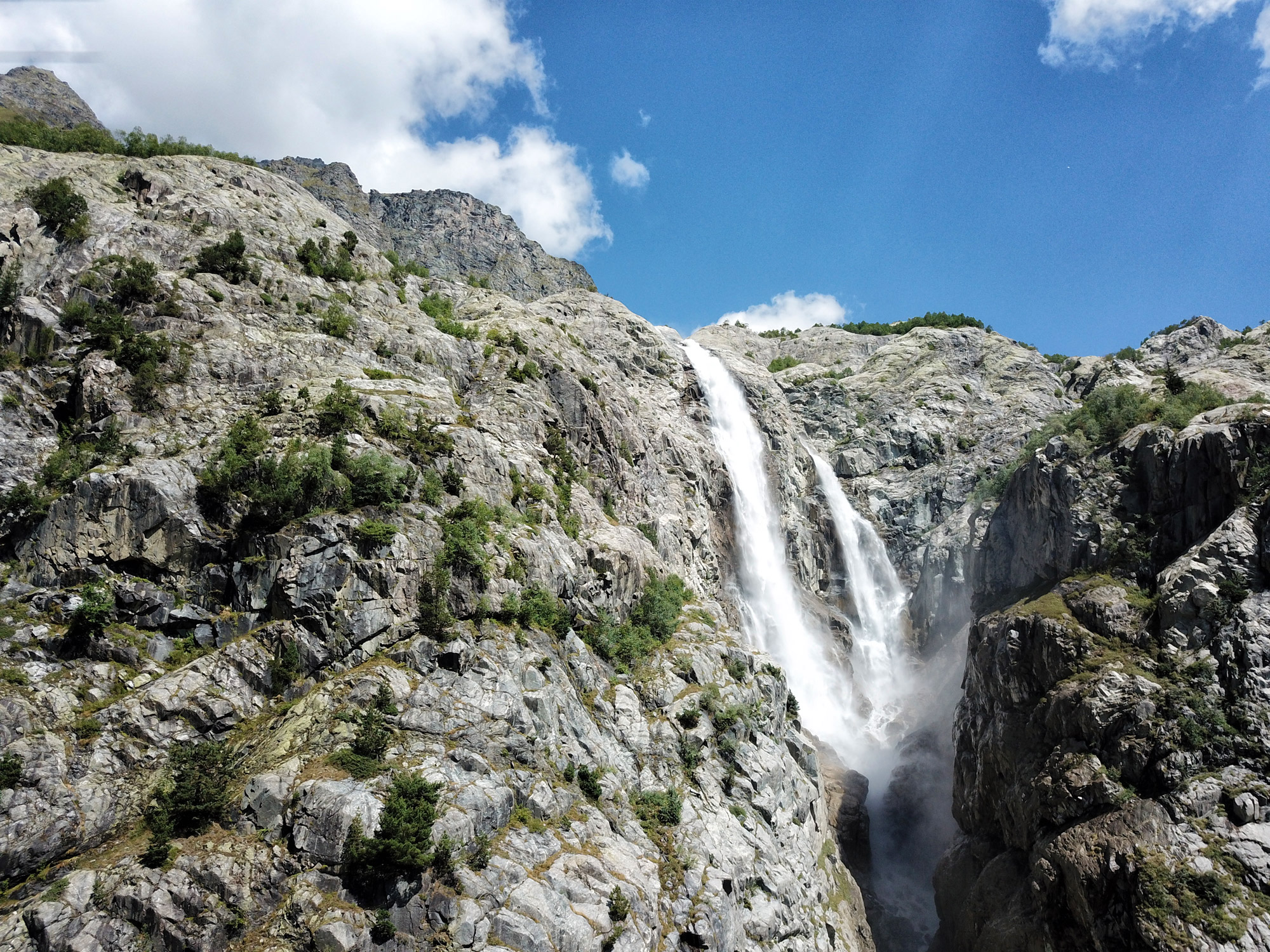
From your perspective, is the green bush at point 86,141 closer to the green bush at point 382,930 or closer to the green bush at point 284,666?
the green bush at point 284,666

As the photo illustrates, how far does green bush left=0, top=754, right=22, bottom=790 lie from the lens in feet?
54.1

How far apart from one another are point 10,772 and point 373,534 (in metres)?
11.7

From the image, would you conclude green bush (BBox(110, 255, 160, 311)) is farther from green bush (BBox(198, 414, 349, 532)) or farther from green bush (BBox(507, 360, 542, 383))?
green bush (BBox(507, 360, 542, 383))

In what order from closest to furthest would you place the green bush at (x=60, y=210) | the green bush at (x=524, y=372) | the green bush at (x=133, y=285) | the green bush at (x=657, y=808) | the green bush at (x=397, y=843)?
the green bush at (x=397, y=843) < the green bush at (x=657, y=808) < the green bush at (x=133, y=285) < the green bush at (x=60, y=210) < the green bush at (x=524, y=372)

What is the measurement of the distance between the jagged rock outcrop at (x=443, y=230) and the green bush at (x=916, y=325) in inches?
1866

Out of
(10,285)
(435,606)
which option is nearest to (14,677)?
(435,606)

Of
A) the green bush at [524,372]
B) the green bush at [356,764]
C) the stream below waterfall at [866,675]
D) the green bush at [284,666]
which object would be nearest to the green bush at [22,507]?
the green bush at [284,666]

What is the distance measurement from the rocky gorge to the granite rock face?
0.15 m

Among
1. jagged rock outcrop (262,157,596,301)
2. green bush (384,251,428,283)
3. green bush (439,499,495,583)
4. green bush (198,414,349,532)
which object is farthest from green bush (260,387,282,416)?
jagged rock outcrop (262,157,596,301)

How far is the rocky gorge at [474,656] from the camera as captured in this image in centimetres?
1839

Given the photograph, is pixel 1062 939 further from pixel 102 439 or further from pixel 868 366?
pixel 868 366

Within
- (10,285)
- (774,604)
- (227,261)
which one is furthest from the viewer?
(774,604)

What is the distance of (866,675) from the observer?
61.7 meters

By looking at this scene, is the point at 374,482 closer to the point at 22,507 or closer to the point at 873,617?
the point at 22,507
